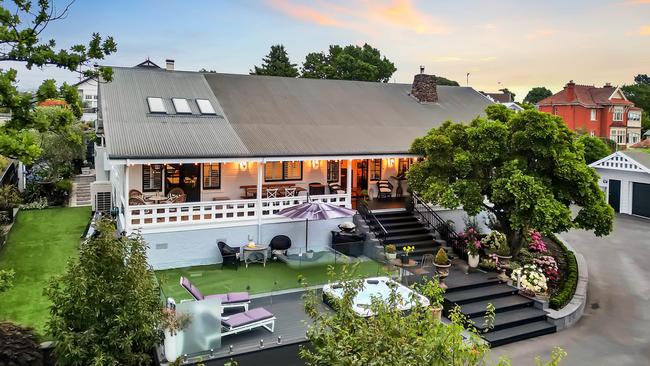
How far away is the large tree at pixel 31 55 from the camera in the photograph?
915 centimetres

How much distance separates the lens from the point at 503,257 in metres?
16.4

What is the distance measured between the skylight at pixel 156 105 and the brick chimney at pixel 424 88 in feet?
44.4

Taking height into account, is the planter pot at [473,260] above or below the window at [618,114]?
below

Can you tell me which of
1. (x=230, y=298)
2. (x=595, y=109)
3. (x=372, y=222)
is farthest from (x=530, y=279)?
(x=595, y=109)

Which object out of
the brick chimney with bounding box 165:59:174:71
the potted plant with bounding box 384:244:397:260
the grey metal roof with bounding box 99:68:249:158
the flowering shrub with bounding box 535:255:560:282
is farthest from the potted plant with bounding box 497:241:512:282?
the brick chimney with bounding box 165:59:174:71

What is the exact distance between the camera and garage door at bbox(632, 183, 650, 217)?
2917 cm

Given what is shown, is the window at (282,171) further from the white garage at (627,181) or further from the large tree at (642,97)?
the large tree at (642,97)

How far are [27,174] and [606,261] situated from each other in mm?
30763

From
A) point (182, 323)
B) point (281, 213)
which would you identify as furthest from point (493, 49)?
point (182, 323)

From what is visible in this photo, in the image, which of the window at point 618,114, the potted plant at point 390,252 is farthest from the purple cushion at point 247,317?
the window at point 618,114

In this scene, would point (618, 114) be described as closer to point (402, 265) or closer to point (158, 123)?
point (402, 265)

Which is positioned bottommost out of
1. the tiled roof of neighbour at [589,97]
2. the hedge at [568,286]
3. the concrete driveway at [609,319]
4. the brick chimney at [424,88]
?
the concrete driveway at [609,319]

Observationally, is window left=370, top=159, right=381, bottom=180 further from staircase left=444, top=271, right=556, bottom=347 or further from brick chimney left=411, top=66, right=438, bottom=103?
staircase left=444, top=271, right=556, bottom=347

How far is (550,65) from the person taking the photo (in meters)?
34.4
